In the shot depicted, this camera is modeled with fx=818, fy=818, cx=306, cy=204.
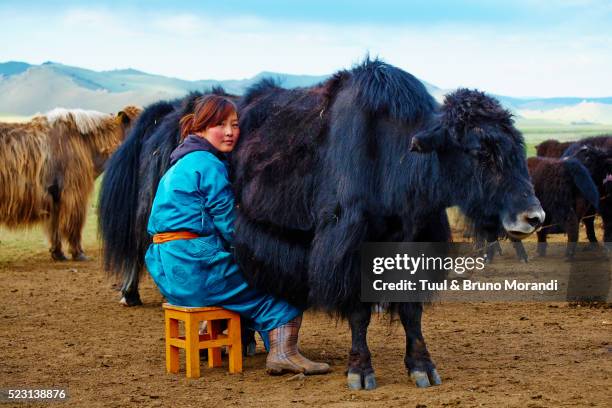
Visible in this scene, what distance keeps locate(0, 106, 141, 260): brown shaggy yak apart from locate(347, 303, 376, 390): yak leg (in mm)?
6529

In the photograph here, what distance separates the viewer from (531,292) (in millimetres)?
7980

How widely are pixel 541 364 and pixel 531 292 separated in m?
3.21

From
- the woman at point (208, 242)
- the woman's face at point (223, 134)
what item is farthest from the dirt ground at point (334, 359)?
the woman's face at point (223, 134)

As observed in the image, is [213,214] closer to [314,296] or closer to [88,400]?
[314,296]

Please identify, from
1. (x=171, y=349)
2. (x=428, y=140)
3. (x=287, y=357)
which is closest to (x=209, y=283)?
(x=171, y=349)

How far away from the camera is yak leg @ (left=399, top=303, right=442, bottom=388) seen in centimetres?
441

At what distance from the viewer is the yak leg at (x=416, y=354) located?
441cm

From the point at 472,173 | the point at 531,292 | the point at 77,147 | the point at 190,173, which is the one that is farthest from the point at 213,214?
the point at 77,147

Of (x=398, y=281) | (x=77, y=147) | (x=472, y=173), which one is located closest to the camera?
(x=472, y=173)

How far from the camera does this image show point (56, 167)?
10641 mm

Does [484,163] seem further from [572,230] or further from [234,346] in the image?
Result: [572,230]

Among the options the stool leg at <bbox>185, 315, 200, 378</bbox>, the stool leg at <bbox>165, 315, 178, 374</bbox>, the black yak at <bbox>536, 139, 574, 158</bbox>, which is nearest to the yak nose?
the stool leg at <bbox>185, 315, 200, 378</bbox>

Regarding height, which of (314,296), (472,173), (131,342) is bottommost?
(131,342)

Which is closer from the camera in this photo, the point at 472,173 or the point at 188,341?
the point at 472,173
